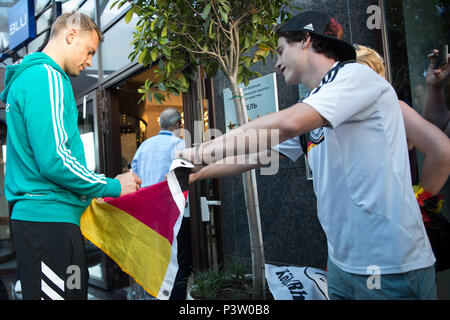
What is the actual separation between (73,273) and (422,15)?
9.47 feet

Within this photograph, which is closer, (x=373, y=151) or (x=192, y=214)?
(x=373, y=151)

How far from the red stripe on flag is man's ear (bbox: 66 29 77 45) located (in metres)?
0.87

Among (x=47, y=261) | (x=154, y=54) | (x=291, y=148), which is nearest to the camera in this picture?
(x=47, y=261)

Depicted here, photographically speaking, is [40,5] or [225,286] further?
[40,5]

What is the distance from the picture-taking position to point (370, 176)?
136 centimetres

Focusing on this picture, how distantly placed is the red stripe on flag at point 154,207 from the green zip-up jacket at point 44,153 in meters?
0.22

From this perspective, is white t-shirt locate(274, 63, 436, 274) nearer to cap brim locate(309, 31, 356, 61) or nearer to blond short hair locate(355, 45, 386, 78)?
cap brim locate(309, 31, 356, 61)

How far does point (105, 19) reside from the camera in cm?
630

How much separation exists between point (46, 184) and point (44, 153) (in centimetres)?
16

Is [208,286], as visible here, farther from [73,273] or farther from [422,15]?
[422,15]

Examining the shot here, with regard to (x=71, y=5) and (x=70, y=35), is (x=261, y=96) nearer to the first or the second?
(x=70, y=35)

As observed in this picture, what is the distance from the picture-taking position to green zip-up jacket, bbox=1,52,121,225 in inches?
64.9

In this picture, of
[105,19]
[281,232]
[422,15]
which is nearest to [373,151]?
[422,15]

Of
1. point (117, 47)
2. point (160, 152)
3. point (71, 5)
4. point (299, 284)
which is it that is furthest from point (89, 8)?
point (299, 284)
